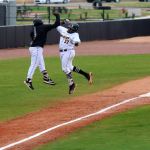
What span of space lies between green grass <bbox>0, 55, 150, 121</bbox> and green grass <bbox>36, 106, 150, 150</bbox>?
2.48m

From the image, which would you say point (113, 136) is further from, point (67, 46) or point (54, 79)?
point (54, 79)

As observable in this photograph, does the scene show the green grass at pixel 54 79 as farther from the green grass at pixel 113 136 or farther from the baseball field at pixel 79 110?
the green grass at pixel 113 136

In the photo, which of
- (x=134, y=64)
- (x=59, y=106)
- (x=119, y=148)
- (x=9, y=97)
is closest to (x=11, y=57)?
(x=134, y=64)

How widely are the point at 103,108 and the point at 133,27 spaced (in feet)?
108

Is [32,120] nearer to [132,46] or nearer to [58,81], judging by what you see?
[58,81]

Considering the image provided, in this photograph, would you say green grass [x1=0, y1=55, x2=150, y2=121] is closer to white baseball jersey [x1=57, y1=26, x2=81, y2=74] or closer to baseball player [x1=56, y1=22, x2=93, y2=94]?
baseball player [x1=56, y1=22, x2=93, y2=94]

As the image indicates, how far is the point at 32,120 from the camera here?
15.2 metres

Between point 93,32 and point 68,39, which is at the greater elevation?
point 68,39

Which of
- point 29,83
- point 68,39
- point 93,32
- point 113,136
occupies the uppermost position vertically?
point 68,39

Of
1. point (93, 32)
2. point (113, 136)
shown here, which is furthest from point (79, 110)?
point (93, 32)

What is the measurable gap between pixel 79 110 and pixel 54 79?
7734mm

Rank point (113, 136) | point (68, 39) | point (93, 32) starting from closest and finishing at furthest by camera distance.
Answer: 1. point (113, 136)
2. point (68, 39)
3. point (93, 32)

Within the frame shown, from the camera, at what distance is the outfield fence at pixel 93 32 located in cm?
3931

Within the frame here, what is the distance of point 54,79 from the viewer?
2416cm
